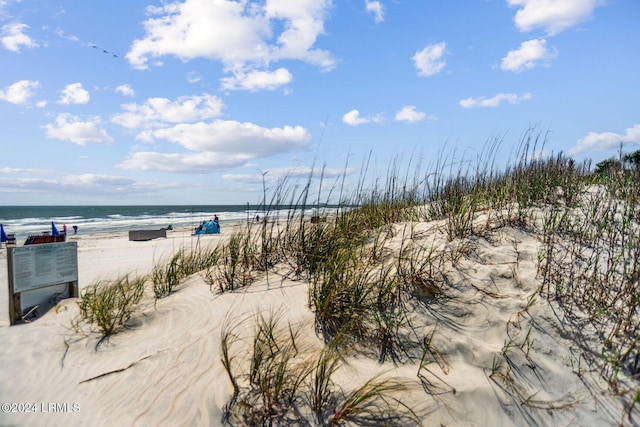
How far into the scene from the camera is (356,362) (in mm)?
2814

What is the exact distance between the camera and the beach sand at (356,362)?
8.11 ft

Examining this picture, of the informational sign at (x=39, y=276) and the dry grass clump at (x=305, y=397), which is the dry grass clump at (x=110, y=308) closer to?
the informational sign at (x=39, y=276)

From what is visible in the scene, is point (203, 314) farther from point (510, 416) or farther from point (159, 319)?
point (510, 416)

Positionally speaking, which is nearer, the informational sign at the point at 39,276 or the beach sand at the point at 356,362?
the beach sand at the point at 356,362

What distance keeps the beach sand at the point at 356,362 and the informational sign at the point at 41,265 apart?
64 centimetres

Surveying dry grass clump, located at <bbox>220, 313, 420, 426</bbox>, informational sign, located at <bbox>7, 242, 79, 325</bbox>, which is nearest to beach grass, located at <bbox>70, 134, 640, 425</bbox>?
dry grass clump, located at <bbox>220, 313, 420, 426</bbox>

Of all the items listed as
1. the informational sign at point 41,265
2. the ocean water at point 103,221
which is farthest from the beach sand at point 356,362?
the ocean water at point 103,221

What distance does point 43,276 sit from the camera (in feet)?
15.4

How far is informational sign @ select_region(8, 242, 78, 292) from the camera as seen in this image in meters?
4.43

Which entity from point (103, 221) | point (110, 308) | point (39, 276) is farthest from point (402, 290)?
point (103, 221)

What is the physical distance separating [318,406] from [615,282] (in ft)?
9.30

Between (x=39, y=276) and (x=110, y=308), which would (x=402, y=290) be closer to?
(x=110, y=308)

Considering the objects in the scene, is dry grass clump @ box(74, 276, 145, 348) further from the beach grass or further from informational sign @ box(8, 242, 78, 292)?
informational sign @ box(8, 242, 78, 292)

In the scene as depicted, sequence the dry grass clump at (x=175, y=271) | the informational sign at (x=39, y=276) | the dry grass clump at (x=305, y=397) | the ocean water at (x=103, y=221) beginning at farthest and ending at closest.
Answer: the ocean water at (x=103, y=221) < the dry grass clump at (x=175, y=271) < the informational sign at (x=39, y=276) < the dry grass clump at (x=305, y=397)
